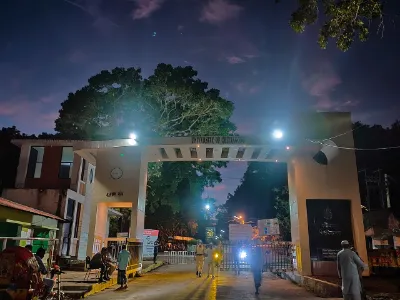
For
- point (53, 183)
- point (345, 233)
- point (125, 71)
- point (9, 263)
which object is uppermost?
→ point (125, 71)

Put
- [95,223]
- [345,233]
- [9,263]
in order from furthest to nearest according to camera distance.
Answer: [95,223] < [345,233] < [9,263]

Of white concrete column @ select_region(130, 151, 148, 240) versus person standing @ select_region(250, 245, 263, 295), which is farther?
white concrete column @ select_region(130, 151, 148, 240)

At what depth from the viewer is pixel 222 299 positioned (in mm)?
9344

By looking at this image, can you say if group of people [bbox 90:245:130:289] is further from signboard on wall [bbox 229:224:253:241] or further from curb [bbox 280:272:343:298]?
signboard on wall [bbox 229:224:253:241]

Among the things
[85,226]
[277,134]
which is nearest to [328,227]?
[277,134]

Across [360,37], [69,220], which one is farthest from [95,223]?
[360,37]

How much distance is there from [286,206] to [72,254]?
983 inches

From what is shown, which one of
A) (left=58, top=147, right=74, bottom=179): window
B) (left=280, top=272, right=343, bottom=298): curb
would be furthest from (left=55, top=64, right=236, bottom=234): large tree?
(left=280, top=272, right=343, bottom=298): curb

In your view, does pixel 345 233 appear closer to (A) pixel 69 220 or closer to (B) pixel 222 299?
(B) pixel 222 299

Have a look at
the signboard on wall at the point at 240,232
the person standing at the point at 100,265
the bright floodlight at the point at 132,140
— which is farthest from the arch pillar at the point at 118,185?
the signboard on wall at the point at 240,232

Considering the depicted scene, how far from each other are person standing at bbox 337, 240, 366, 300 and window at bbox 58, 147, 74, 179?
17.7m

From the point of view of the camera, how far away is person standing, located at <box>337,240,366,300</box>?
6.77 m

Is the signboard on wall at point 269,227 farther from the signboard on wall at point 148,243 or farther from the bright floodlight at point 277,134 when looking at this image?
the bright floodlight at point 277,134

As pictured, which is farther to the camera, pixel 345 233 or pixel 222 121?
pixel 222 121
